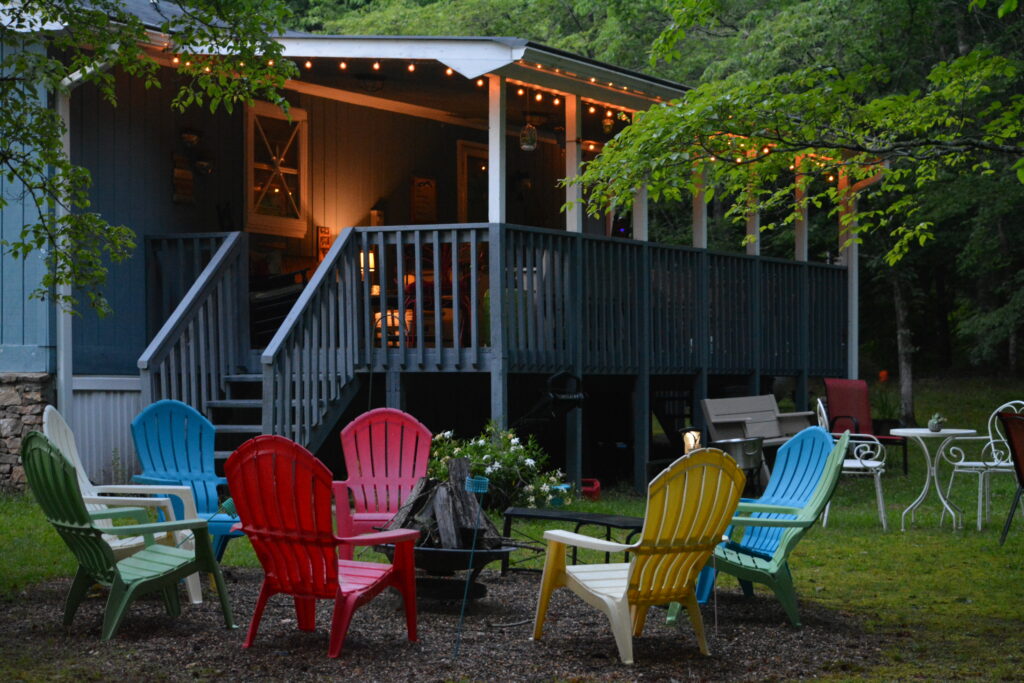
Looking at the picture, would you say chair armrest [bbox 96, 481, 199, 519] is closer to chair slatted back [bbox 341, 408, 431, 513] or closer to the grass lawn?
the grass lawn

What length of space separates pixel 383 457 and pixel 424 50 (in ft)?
12.4

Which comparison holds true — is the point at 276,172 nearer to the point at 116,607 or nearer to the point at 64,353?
the point at 64,353

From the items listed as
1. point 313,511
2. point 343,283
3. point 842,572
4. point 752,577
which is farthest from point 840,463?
point 343,283

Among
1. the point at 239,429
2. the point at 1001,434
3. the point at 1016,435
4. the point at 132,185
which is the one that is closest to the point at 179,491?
the point at 239,429

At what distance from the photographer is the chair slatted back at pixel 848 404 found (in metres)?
14.0

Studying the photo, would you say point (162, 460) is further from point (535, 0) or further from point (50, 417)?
point (535, 0)

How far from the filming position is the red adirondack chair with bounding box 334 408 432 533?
7.47 m

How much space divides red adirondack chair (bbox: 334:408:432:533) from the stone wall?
4.04 m

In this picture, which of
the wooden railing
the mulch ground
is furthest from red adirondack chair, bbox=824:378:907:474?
the mulch ground

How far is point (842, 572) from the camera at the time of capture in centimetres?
771

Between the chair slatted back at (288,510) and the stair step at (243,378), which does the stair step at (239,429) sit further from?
the chair slatted back at (288,510)

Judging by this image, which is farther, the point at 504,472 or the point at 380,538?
the point at 504,472

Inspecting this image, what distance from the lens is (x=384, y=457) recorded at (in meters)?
7.59

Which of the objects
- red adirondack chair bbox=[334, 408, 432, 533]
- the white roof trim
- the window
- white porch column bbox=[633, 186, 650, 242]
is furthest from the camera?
the window
